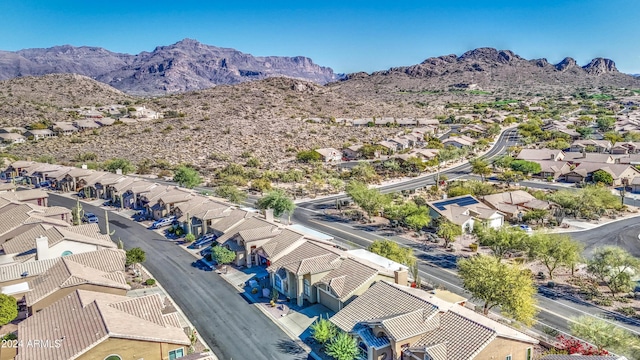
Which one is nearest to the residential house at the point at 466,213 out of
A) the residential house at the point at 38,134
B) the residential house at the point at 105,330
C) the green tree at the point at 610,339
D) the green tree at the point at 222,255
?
the green tree at the point at 610,339

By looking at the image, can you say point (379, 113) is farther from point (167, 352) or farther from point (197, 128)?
point (167, 352)

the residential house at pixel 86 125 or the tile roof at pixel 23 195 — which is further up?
the residential house at pixel 86 125

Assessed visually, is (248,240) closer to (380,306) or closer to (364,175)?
(380,306)

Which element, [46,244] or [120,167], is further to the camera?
[120,167]

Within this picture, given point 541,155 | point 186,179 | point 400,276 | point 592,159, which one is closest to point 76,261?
point 400,276

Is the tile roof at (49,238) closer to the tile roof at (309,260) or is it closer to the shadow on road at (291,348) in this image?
the tile roof at (309,260)
